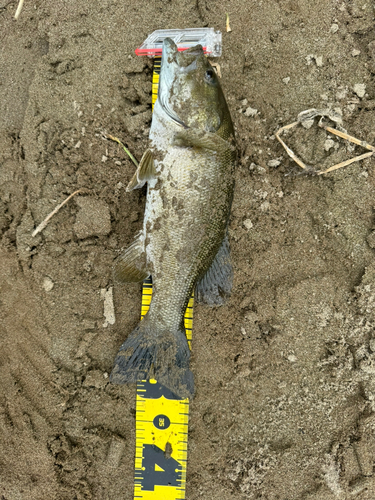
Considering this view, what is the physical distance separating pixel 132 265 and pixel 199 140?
43.9 inches

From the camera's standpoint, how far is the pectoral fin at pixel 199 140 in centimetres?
251

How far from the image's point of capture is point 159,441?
117 inches

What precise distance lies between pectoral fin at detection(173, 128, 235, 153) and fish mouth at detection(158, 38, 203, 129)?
72 mm

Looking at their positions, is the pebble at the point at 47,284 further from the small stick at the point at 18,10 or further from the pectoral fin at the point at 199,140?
the small stick at the point at 18,10

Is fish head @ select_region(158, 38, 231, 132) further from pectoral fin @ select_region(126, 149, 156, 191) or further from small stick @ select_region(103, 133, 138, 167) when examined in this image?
small stick @ select_region(103, 133, 138, 167)

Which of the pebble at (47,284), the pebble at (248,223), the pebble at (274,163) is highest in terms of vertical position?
the pebble at (274,163)

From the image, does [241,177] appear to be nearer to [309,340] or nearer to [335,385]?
[309,340]

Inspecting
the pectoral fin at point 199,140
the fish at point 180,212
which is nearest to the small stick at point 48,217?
the fish at point 180,212

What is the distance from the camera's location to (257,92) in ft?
10.0

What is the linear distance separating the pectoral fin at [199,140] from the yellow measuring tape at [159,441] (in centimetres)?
74

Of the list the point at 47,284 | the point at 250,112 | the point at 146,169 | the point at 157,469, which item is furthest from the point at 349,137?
the point at 157,469

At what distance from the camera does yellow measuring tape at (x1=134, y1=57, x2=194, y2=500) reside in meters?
2.92

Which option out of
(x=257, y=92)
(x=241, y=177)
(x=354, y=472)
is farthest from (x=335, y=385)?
(x=257, y=92)

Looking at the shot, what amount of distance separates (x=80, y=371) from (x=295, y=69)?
→ 3.35 metres
